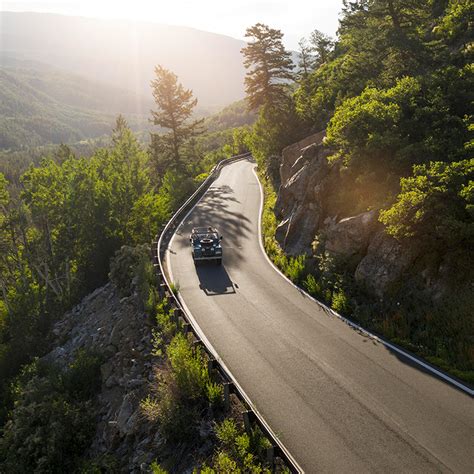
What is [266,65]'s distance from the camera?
43812mm

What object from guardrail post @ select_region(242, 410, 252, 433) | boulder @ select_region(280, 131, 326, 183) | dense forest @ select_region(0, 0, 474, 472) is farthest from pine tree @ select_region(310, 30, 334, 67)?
guardrail post @ select_region(242, 410, 252, 433)

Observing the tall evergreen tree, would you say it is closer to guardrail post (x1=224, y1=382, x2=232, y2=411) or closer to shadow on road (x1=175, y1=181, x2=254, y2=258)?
shadow on road (x1=175, y1=181, x2=254, y2=258)

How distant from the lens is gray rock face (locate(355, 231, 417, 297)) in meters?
16.6

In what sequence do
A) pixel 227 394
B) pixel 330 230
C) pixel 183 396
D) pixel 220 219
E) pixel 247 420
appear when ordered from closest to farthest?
pixel 247 420 → pixel 227 394 → pixel 183 396 → pixel 330 230 → pixel 220 219

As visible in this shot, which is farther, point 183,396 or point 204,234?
point 204,234

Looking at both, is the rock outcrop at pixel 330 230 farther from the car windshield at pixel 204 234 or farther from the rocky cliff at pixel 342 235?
the car windshield at pixel 204 234

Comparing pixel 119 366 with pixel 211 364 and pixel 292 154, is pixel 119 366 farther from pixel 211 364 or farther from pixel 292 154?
pixel 292 154

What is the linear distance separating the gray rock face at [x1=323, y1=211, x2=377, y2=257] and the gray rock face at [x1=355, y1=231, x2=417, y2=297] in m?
0.63

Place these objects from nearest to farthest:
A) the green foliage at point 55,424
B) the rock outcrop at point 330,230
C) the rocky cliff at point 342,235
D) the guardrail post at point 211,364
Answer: the guardrail post at point 211,364 < the green foliage at point 55,424 < the rocky cliff at point 342,235 < the rock outcrop at point 330,230

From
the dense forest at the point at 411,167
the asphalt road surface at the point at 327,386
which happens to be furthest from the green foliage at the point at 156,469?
the dense forest at the point at 411,167

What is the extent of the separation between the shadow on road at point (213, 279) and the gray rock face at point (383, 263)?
6923 mm

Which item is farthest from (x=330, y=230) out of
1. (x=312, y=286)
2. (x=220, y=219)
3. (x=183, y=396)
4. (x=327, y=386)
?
(x=220, y=219)

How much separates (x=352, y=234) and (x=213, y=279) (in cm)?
814

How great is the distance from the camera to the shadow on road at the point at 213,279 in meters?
21.6
